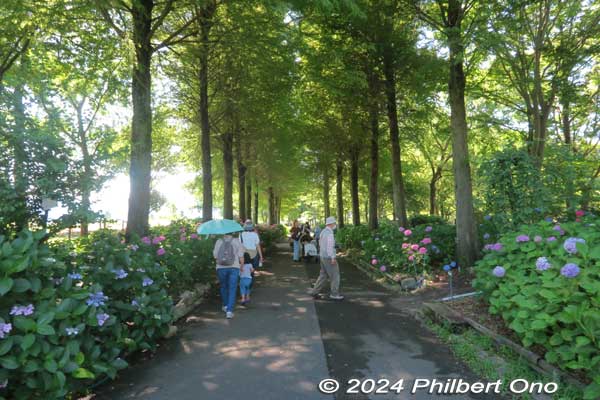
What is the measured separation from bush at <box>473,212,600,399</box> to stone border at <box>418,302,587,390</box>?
0.48 ft

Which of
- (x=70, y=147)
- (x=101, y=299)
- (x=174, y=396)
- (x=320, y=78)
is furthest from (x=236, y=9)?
(x=174, y=396)

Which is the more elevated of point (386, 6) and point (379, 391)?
point (386, 6)

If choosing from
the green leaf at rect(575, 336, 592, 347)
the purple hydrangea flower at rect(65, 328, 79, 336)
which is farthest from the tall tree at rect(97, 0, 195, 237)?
the green leaf at rect(575, 336, 592, 347)

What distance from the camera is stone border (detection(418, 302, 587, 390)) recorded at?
3.64 m

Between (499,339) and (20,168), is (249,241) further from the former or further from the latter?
(499,339)

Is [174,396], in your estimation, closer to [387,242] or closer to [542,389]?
[542,389]

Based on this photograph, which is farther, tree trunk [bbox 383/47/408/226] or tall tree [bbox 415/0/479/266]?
tree trunk [bbox 383/47/408/226]

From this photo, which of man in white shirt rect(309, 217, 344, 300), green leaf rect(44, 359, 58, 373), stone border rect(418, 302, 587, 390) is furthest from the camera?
man in white shirt rect(309, 217, 344, 300)

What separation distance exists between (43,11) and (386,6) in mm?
8333

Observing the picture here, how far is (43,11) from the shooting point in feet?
21.8

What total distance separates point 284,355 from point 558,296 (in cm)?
317

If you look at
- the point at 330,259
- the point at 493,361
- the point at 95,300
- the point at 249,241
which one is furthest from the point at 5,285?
the point at 249,241

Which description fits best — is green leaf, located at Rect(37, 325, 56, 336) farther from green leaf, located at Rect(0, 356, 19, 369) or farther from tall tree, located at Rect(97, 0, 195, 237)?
tall tree, located at Rect(97, 0, 195, 237)

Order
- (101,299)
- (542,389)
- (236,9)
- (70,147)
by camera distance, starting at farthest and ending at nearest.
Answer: (236,9) < (70,147) < (101,299) < (542,389)
